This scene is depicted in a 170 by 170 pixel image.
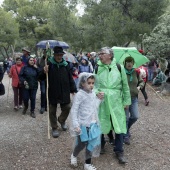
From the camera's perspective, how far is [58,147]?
5098 millimetres

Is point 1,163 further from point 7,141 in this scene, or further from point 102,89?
point 102,89

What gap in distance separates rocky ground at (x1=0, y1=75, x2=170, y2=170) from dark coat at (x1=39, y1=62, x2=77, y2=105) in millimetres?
833

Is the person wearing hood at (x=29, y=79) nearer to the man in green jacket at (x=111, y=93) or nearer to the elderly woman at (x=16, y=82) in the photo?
the elderly woman at (x=16, y=82)

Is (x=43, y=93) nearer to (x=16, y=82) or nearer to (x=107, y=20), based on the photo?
(x=16, y=82)

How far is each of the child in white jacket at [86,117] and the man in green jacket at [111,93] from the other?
0.24 meters

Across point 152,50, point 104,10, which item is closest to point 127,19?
point 104,10

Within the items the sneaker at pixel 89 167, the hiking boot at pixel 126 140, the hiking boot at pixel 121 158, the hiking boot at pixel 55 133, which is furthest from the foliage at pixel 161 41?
the sneaker at pixel 89 167

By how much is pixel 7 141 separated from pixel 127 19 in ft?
41.9

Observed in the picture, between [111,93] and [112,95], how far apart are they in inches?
1.4

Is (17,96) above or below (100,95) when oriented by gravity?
below

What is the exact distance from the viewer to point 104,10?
59.3 ft

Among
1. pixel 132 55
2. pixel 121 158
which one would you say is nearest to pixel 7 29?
pixel 132 55

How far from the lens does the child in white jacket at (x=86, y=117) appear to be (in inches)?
157

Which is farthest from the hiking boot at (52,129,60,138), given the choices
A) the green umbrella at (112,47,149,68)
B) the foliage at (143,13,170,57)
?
the foliage at (143,13,170,57)
